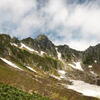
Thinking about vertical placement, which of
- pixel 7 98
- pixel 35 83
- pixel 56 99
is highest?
pixel 35 83

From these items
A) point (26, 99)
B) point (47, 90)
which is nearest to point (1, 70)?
point (47, 90)

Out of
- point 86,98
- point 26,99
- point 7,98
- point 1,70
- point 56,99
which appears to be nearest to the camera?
point 7,98

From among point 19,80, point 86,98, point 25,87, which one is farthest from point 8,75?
point 86,98

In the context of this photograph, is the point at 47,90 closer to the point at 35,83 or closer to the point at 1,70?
the point at 35,83

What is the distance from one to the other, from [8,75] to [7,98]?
7501cm

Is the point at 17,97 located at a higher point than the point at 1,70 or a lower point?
lower

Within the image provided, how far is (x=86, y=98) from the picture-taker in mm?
114312

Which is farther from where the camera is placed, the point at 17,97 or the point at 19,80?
the point at 19,80

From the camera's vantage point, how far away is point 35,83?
120 meters

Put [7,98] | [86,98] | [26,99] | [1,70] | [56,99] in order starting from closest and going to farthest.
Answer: [7,98] < [26,99] < [56,99] < [86,98] < [1,70]

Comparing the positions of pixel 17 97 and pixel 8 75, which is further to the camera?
pixel 8 75

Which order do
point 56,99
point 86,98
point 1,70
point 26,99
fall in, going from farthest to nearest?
point 1,70, point 86,98, point 56,99, point 26,99

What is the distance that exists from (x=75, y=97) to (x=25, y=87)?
23369mm

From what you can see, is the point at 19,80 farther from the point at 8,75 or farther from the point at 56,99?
the point at 56,99
